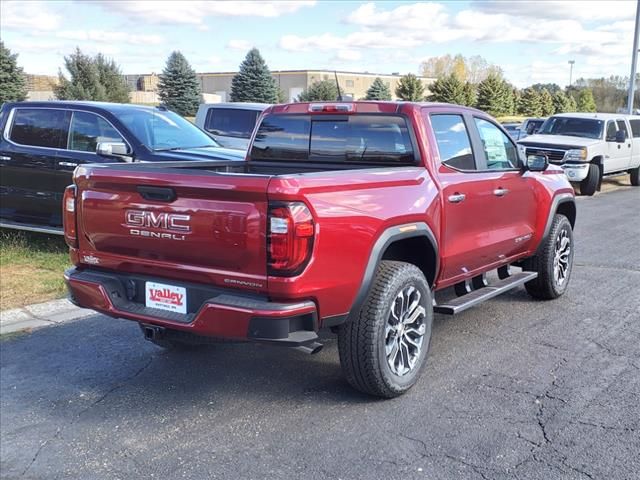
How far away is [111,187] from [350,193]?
1.47 m

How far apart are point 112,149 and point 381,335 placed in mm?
5038

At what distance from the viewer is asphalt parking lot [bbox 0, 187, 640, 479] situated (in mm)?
3557

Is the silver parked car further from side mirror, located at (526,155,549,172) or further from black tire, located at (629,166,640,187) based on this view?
black tire, located at (629,166,640,187)

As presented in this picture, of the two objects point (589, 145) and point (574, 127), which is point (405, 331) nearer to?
point (589, 145)

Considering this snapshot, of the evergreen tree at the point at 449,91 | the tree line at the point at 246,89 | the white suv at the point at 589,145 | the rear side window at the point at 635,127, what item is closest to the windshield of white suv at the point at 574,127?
the white suv at the point at 589,145

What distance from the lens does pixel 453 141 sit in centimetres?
512

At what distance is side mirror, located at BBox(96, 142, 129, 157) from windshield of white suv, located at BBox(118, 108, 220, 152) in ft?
0.92

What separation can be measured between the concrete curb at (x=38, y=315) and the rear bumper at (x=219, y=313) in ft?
7.12

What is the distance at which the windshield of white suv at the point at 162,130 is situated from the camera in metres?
8.36

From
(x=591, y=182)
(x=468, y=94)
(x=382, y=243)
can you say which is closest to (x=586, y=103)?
(x=468, y=94)

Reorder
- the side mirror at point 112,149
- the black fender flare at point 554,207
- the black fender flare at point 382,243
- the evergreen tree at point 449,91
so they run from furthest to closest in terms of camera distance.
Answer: the evergreen tree at point 449,91, the side mirror at point 112,149, the black fender flare at point 554,207, the black fender flare at point 382,243

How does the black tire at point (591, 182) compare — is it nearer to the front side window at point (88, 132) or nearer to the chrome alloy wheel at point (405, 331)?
the front side window at point (88, 132)

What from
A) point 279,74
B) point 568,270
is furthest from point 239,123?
point 279,74

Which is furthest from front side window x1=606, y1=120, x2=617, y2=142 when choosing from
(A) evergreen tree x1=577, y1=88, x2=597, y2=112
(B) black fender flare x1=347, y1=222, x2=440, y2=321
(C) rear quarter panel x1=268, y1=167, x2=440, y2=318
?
(A) evergreen tree x1=577, y1=88, x2=597, y2=112
